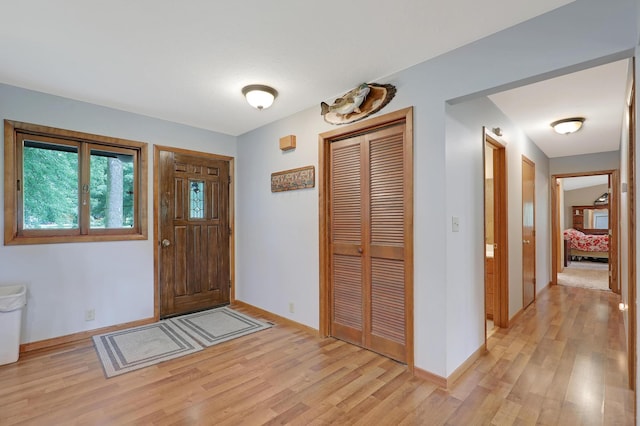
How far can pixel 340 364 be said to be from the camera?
2.53m

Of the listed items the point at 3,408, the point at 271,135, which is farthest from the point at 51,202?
the point at 271,135

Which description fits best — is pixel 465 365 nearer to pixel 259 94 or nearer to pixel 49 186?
pixel 259 94

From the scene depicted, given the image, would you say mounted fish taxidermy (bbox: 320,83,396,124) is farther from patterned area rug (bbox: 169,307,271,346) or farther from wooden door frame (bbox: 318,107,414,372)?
patterned area rug (bbox: 169,307,271,346)

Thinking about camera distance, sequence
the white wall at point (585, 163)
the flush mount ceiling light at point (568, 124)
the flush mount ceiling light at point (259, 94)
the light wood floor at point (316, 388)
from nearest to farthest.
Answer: the light wood floor at point (316, 388), the flush mount ceiling light at point (259, 94), the flush mount ceiling light at point (568, 124), the white wall at point (585, 163)

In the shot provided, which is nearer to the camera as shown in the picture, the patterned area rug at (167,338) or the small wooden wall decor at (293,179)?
the patterned area rug at (167,338)

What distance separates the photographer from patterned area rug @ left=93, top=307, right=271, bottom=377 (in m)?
2.59

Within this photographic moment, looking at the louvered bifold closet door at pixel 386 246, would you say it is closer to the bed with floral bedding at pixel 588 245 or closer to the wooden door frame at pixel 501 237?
the wooden door frame at pixel 501 237

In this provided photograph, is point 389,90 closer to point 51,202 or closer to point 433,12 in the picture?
point 433,12

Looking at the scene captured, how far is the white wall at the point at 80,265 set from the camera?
2783 millimetres

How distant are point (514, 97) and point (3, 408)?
15.5 feet

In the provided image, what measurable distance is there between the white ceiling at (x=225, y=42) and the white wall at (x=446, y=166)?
0.15m

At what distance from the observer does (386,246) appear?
2592 mm

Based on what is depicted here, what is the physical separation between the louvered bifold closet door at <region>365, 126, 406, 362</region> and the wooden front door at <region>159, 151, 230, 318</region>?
229cm

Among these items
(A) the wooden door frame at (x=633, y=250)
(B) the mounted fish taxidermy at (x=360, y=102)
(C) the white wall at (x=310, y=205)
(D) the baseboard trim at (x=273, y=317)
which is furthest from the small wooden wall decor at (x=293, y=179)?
(A) the wooden door frame at (x=633, y=250)
